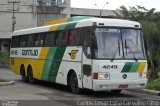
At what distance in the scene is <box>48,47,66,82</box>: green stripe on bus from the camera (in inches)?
770

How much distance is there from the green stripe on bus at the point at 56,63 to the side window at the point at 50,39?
2.37ft

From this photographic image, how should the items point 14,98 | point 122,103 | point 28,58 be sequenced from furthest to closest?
point 28,58 → point 14,98 → point 122,103

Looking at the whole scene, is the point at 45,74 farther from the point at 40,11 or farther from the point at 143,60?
the point at 40,11

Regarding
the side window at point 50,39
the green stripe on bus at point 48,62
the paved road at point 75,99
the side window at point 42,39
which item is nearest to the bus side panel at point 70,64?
the paved road at point 75,99

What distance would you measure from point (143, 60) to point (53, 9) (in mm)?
72712

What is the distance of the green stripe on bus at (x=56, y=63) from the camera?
19547 mm

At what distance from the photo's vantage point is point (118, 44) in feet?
55.5

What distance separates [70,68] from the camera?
1848 centimetres

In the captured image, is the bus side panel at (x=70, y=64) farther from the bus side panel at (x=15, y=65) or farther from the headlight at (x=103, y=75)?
the bus side panel at (x=15, y=65)

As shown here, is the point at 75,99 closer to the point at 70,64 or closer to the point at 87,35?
the point at 87,35

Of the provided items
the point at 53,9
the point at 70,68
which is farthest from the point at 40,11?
the point at 70,68

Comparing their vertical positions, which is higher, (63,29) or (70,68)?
(63,29)

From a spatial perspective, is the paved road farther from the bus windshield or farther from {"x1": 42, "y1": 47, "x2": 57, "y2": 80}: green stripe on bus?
{"x1": 42, "y1": 47, "x2": 57, "y2": 80}: green stripe on bus

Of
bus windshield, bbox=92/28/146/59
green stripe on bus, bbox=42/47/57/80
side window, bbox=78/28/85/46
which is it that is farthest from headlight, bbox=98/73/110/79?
green stripe on bus, bbox=42/47/57/80
